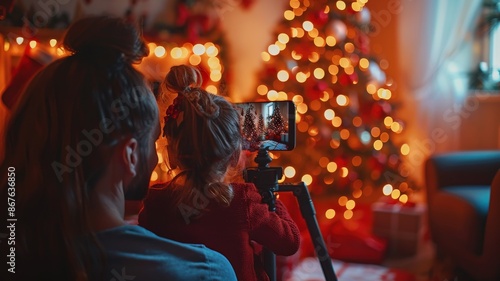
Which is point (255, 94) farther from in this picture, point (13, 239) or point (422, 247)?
point (13, 239)

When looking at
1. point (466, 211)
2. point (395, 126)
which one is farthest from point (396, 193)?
point (466, 211)

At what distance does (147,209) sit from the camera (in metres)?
0.94

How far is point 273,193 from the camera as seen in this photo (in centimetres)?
93

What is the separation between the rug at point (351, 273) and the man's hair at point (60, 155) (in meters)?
1.53

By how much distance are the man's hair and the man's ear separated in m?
0.03

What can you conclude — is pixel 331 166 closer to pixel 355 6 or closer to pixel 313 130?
pixel 313 130

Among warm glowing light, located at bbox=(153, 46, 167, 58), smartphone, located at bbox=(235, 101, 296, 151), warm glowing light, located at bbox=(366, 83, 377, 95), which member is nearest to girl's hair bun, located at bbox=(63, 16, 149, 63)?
smartphone, located at bbox=(235, 101, 296, 151)

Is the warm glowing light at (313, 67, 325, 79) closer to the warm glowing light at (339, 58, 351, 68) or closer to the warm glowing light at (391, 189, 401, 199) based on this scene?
Answer: the warm glowing light at (339, 58, 351, 68)

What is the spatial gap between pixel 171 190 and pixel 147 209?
7 cm

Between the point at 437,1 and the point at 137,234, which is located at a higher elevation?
the point at 437,1

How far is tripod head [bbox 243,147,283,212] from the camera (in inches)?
35.3

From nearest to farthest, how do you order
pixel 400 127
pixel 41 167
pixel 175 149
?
pixel 41 167 < pixel 175 149 < pixel 400 127

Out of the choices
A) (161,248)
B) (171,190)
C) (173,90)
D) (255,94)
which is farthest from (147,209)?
(255,94)

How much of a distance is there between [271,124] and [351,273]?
1477 mm
